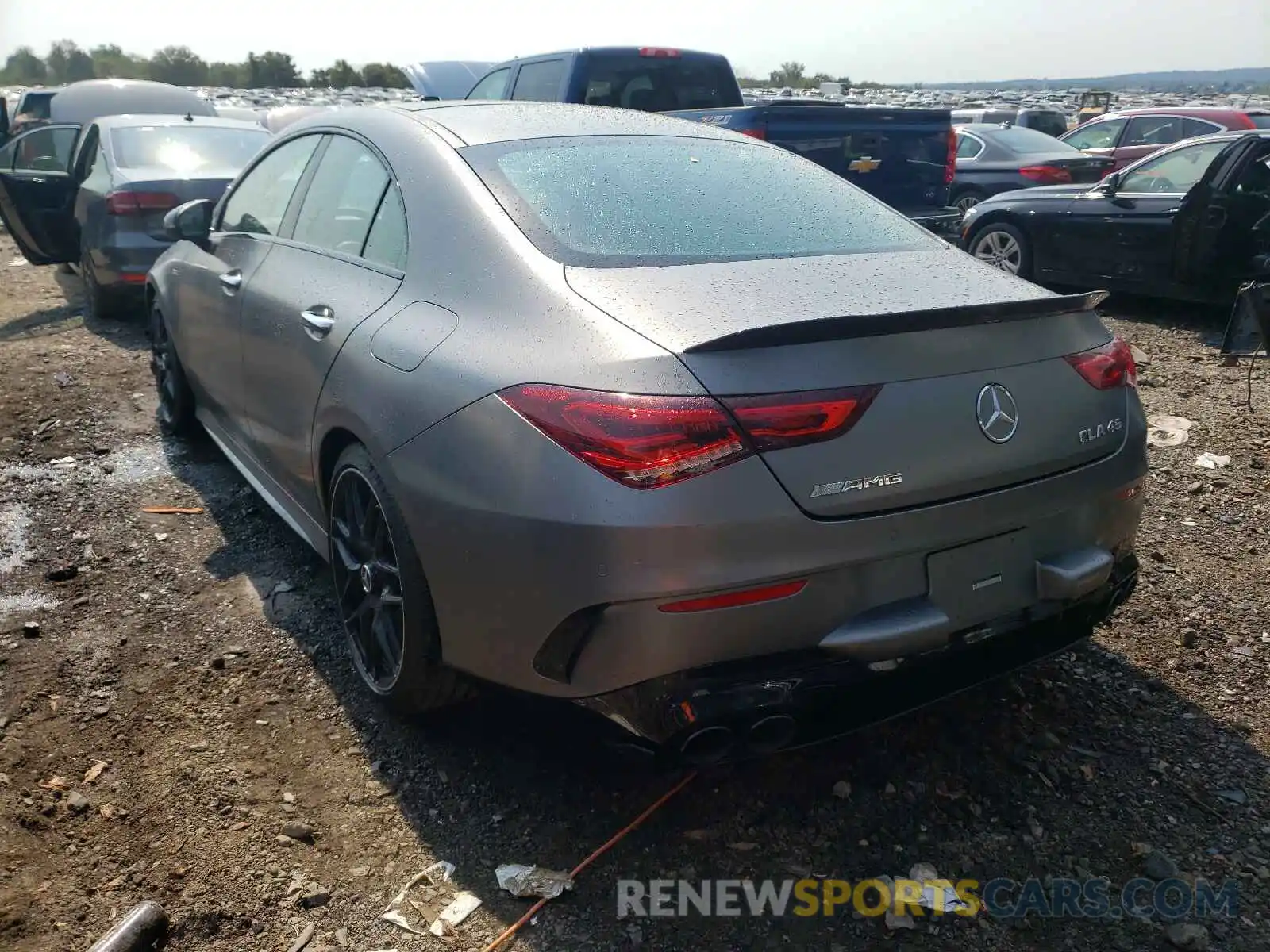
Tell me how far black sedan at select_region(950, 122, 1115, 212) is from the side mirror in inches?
381

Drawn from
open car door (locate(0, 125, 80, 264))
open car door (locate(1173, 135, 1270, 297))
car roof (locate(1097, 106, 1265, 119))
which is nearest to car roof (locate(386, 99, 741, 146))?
open car door (locate(1173, 135, 1270, 297))

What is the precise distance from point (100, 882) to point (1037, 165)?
12.4 metres

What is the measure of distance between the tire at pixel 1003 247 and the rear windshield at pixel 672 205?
6.13 metres

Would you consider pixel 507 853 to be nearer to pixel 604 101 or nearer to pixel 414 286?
pixel 414 286

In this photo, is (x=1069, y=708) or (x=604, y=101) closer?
(x=1069, y=708)

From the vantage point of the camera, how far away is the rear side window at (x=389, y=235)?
2.92 m

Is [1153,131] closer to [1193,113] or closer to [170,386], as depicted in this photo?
[1193,113]

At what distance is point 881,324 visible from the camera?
7.26ft

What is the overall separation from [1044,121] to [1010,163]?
1005cm

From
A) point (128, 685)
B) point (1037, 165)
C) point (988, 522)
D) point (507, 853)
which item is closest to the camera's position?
point (988, 522)

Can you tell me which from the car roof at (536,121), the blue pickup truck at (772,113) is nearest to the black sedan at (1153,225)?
the blue pickup truck at (772,113)

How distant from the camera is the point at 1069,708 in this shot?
299cm

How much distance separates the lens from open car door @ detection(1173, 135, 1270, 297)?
7129mm

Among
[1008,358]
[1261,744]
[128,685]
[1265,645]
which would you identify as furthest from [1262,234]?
[128,685]
